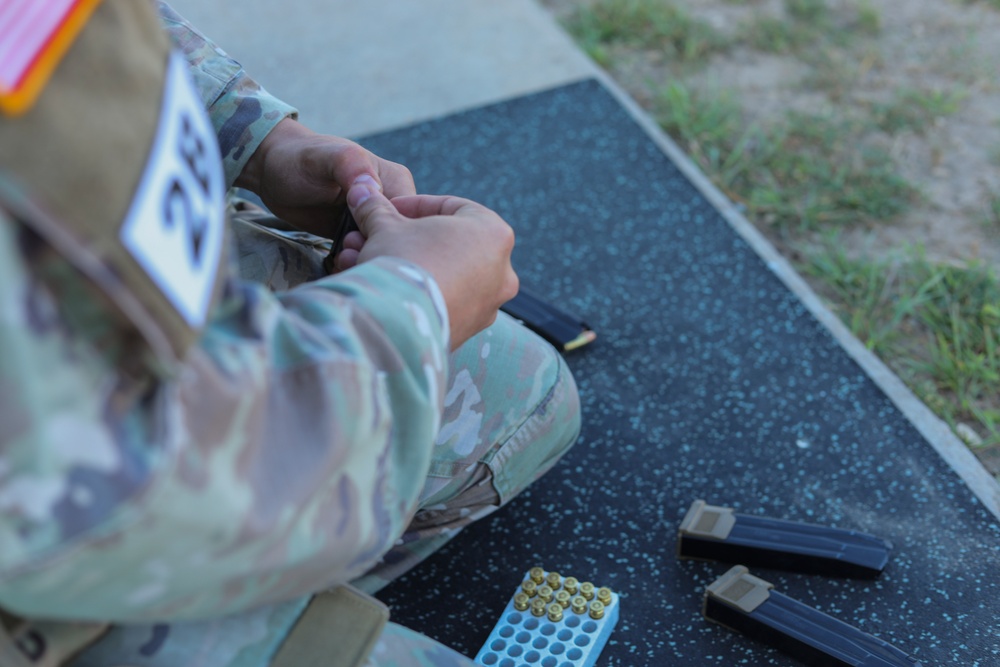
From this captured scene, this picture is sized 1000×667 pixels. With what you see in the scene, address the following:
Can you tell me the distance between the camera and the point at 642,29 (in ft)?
9.12

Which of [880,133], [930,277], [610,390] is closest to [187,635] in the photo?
[610,390]

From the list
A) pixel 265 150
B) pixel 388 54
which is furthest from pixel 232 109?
pixel 388 54

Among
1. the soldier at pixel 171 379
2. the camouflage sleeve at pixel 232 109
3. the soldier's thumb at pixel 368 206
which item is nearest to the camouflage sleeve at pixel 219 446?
the soldier at pixel 171 379

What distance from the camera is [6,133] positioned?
1.92 ft

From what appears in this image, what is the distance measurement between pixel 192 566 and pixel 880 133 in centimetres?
210

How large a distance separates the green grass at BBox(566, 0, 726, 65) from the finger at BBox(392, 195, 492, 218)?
5.48 ft

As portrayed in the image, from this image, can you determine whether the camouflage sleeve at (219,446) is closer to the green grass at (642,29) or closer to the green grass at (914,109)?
the green grass at (914,109)

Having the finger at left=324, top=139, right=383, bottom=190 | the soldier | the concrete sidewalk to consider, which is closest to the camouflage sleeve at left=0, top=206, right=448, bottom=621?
the soldier

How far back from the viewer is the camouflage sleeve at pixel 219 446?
59cm

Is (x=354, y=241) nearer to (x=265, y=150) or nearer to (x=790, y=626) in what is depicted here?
A: (x=265, y=150)

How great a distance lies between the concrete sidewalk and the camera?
2.57m

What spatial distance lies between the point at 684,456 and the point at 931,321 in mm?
599

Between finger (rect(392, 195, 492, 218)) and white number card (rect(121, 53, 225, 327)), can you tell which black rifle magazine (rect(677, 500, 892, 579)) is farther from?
white number card (rect(121, 53, 225, 327))

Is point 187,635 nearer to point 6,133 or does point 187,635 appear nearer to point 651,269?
point 6,133
